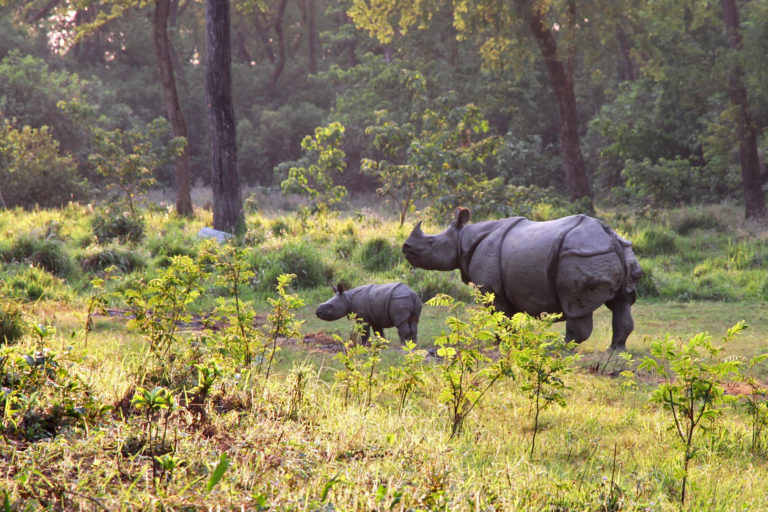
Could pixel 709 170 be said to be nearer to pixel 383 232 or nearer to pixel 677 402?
pixel 383 232

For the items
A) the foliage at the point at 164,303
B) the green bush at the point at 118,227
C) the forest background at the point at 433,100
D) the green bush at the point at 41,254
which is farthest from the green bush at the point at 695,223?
the foliage at the point at 164,303

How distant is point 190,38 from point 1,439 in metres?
38.2

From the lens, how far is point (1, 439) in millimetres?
3730

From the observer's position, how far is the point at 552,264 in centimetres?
711

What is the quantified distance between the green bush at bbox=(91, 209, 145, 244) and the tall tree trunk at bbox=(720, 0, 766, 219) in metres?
13.9

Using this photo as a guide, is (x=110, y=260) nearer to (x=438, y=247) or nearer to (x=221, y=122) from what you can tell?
(x=221, y=122)

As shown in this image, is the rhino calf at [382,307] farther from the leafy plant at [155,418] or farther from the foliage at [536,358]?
the leafy plant at [155,418]

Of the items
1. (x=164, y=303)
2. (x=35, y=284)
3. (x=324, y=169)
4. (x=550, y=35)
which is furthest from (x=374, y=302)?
(x=550, y=35)

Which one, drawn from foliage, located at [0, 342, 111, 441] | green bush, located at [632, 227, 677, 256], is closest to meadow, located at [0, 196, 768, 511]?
foliage, located at [0, 342, 111, 441]

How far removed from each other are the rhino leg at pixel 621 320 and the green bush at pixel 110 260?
763 centimetres

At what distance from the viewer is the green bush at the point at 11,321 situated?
6.56 meters

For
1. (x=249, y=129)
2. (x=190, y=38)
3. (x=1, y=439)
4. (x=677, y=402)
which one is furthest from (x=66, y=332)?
(x=190, y=38)

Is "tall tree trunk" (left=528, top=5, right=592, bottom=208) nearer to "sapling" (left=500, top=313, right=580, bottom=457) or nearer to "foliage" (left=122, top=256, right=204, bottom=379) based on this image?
"sapling" (left=500, top=313, right=580, bottom=457)

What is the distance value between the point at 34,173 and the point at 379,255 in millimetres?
11511
